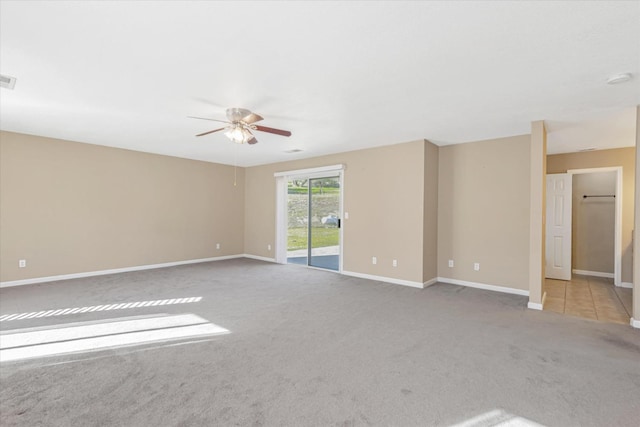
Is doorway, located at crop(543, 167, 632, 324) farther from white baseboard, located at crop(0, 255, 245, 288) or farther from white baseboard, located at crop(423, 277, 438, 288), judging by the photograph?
white baseboard, located at crop(0, 255, 245, 288)

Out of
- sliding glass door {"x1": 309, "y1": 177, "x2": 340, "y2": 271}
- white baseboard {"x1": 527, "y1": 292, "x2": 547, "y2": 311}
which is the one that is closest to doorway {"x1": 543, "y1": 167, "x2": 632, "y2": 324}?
white baseboard {"x1": 527, "y1": 292, "x2": 547, "y2": 311}

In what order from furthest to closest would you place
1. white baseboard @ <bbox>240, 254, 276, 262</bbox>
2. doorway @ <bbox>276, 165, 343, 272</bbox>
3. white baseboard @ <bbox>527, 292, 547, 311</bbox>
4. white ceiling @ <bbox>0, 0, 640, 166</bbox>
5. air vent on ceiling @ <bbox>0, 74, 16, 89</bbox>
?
1. white baseboard @ <bbox>240, 254, 276, 262</bbox>
2. doorway @ <bbox>276, 165, 343, 272</bbox>
3. white baseboard @ <bbox>527, 292, 547, 311</bbox>
4. air vent on ceiling @ <bbox>0, 74, 16, 89</bbox>
5. white ceiling @ <bbox>0, 0, 640, 166</bbox>

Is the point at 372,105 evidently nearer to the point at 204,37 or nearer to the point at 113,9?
the point at 204,37

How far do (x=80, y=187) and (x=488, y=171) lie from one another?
7.06 meters

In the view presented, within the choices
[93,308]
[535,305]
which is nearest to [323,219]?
[535,305]

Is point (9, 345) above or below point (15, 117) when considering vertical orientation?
below

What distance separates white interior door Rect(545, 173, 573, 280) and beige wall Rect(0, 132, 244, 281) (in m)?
7.08

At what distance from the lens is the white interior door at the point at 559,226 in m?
5.43

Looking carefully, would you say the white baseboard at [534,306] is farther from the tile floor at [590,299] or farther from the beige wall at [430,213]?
the beige wall at [430,213]

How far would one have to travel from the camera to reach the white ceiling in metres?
1.77

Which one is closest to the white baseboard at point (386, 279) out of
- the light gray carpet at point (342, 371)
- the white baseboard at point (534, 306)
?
the light gray carpet at point (342, 371)

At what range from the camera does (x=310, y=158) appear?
6531 mm

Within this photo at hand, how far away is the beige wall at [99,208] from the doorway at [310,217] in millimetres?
1595

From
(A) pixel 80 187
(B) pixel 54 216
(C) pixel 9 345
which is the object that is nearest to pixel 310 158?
(A) pixel 80 187
